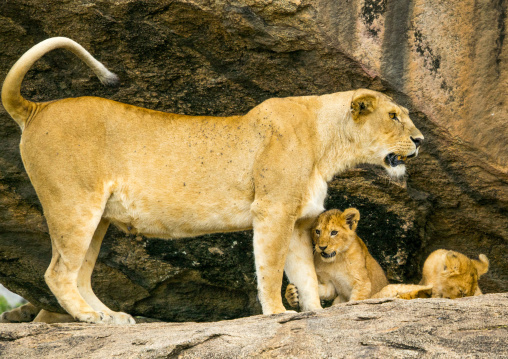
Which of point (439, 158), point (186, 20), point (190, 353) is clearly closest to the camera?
point (190, 353)

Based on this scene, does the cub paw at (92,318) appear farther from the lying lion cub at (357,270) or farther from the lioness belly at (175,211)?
the lying lion cub at (357,270)

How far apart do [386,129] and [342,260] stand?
1.36m

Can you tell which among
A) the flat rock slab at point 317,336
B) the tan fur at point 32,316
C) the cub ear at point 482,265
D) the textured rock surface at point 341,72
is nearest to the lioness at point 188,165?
the textured rock surface at point 341,72

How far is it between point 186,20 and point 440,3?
2.39m

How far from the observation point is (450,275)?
257 inches

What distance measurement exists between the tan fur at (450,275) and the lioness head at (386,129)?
36.5 inches

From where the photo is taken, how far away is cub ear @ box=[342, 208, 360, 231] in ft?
22.4

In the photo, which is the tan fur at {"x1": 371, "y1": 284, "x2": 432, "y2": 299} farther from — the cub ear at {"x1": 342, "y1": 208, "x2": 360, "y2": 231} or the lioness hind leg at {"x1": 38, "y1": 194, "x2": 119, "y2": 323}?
the lioness hind leg at {"x1": 38, "y1": 194, "x2": 119, "y2": 323}

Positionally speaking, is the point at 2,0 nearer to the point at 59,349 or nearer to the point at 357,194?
the point at 59,349

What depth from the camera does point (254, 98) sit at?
702 cm

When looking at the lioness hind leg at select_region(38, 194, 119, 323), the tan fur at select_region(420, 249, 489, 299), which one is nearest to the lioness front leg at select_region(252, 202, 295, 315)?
the lioness hind leg at select_region(38, 194, 119, 323)

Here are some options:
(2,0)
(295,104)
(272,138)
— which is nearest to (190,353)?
(272,138)

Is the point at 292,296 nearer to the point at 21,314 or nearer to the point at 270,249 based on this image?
the point at 270,249

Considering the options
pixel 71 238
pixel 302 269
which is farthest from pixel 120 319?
pixel 302 269
